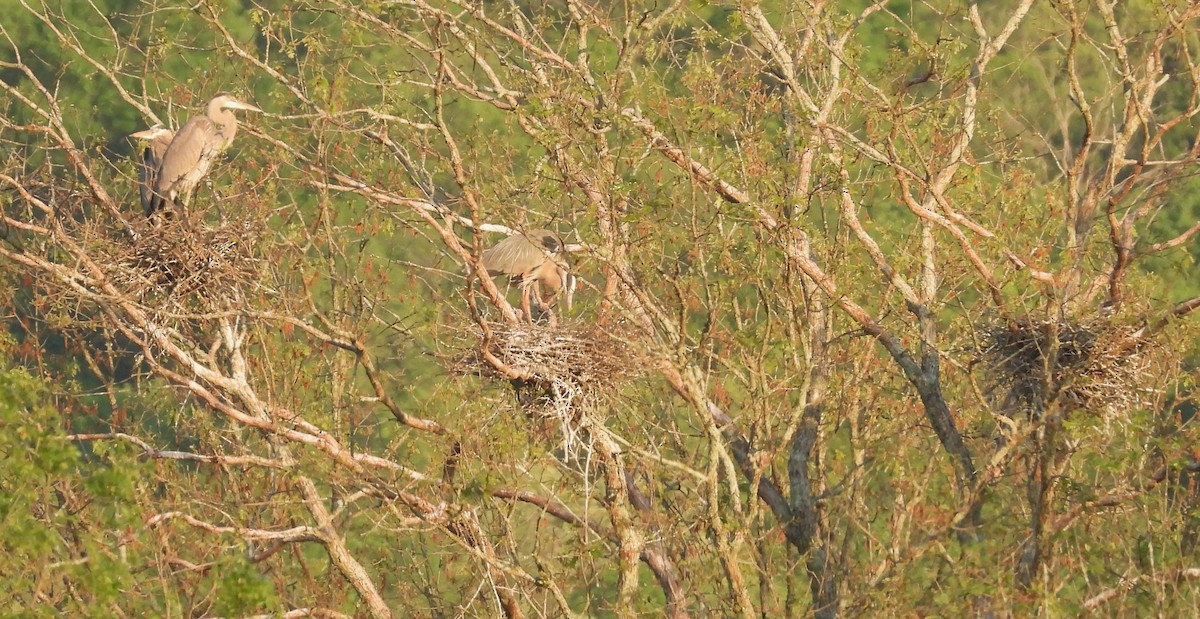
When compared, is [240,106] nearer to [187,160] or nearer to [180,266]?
[187,160]

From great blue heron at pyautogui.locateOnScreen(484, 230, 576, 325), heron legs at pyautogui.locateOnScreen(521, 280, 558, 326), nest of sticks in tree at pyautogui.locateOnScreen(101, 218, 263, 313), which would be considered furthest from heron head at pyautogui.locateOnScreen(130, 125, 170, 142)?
heron legs at pyautogui.locateOnScreen(521, 280, 558, 326)

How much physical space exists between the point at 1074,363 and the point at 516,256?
3118mm

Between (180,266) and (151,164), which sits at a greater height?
(180,266)

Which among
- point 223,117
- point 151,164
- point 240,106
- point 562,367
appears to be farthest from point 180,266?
point 223,117

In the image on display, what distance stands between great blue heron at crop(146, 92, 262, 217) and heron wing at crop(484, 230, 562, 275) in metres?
1.63

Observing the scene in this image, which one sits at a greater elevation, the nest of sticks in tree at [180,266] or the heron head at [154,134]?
the nest of sticks in tree at [180,266]

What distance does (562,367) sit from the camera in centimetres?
728

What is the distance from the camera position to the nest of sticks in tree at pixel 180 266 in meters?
7.42

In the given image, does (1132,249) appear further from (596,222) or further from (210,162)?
(210,162)

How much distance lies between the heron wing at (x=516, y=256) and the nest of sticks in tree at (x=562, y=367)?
54.1 inches

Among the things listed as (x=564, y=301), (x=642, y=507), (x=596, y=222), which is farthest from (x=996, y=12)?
(x=596, y=222)

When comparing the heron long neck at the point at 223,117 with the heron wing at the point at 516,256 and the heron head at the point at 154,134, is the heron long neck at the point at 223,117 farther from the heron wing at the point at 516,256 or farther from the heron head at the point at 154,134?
the heron wing at the point at 516,256

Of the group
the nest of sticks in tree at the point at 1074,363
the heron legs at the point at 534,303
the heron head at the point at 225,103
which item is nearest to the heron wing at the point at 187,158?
the heron head at the point at 225,103

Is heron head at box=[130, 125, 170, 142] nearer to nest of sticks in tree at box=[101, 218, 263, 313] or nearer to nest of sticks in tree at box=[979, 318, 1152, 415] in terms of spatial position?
nest of sticks in tree at box=[101, 218, 263, 313]
